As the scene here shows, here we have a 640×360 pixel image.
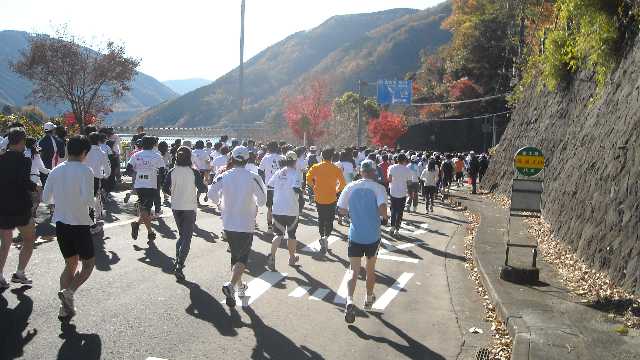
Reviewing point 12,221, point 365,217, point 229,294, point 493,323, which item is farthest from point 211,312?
point 493,323

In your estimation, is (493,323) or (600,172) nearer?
(493,323)

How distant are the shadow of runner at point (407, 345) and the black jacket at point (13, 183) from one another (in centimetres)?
460

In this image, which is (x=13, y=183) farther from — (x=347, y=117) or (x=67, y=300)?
(x=347, y=117)

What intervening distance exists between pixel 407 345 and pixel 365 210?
1900 millimetres

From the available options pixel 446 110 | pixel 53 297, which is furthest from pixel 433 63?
pixel 53 297

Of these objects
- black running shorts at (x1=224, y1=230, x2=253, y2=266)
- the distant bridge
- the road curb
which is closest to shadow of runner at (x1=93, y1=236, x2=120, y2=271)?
black running shorts at (x1=224, y1=230, x2=253, y2=266)

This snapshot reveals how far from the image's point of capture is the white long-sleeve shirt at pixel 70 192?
259 inches

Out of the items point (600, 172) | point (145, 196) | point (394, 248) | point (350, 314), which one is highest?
point (600, 172)

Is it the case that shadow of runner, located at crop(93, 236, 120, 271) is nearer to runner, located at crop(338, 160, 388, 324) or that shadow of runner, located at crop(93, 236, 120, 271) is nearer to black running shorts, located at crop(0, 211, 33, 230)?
black running shorts, located at crop(0, 211, 33, 230)

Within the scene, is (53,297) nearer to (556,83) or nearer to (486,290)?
(486,290)

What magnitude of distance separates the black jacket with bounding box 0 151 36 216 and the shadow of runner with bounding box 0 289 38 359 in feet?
3.71

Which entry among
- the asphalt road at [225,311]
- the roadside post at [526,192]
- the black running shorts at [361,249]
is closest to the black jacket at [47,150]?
the asphalt road at [225,311]

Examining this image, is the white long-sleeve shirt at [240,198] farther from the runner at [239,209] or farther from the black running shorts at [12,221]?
the black running shorts at [12,221]

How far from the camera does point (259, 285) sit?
8.80m
